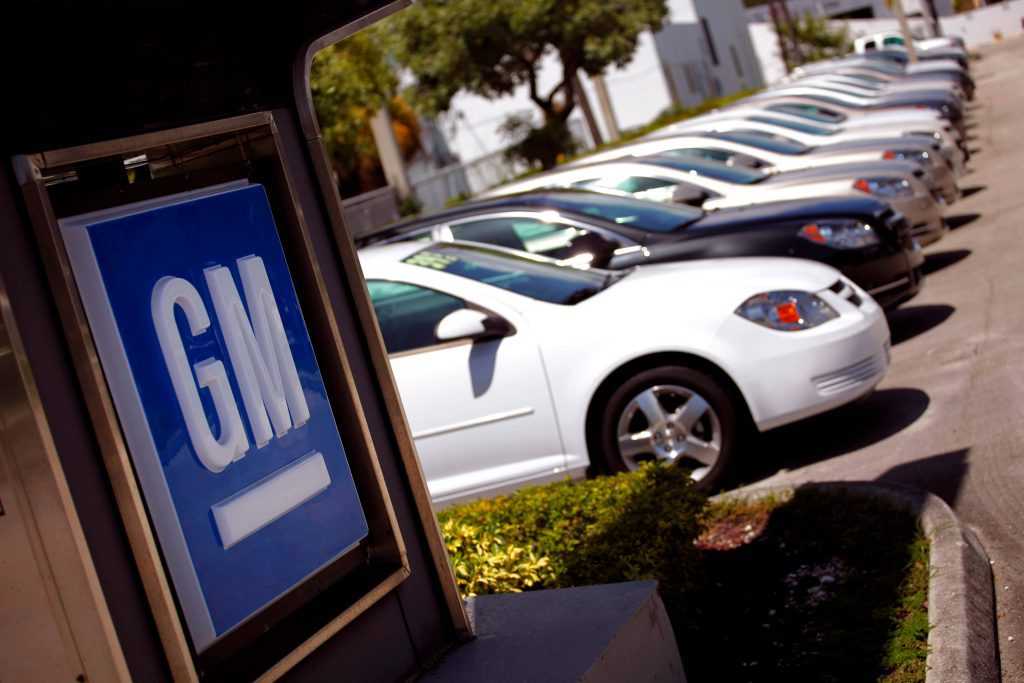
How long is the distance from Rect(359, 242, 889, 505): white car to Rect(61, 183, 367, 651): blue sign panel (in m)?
3.39

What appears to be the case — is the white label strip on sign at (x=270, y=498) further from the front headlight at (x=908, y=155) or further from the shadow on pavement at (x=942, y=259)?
the front headlight at (x=908, y=155)

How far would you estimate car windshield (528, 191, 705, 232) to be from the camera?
32.1 ft

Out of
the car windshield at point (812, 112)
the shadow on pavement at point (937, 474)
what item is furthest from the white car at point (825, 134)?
the shadow on pavement at point (937, 474)

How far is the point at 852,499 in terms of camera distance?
20.1ft

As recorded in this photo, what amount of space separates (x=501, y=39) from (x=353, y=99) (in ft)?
27.4

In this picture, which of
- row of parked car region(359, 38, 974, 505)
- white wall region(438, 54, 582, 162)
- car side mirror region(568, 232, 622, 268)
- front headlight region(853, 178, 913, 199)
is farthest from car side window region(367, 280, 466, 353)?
white wall region(438, 54, 582, 162)

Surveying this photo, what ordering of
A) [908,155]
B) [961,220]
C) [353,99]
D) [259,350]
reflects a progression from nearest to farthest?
[259,350] → [908,155] → [961,220] → [353,99]

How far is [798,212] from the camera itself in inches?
382

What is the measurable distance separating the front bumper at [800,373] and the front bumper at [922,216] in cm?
511

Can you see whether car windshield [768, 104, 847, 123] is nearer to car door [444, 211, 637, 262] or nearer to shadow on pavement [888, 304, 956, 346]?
shadow on pavement [888, 304, 956, 346]

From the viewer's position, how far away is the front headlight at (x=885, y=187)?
11.9m

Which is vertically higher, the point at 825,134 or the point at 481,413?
the point at 825,134

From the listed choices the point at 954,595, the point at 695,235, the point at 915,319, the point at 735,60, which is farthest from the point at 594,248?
the point at 735,60

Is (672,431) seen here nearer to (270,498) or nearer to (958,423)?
(958,423)
